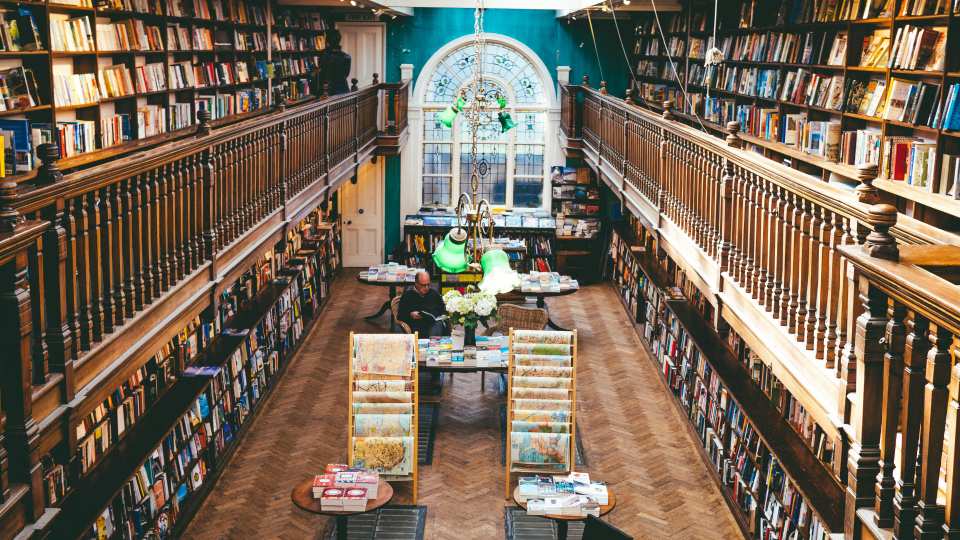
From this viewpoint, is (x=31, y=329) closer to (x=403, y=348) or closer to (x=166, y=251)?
(x=166, y=251)

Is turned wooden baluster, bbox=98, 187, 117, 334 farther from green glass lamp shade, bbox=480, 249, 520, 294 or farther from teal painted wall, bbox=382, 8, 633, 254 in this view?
teal painted wall, bbox=382, 8, 633, 254

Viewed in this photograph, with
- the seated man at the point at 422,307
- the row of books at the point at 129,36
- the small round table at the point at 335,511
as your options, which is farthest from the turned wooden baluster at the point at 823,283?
the seated man at the point at 422,307

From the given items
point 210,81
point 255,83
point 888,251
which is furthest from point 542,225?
point 888,251

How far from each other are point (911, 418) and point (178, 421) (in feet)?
18.2

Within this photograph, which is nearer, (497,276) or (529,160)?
(497,276)

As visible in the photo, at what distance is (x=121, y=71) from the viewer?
8.27 metres

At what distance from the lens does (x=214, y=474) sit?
8188 mm

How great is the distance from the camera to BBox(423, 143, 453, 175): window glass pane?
16562 millimetres

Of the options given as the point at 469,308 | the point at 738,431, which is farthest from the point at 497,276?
the point at 738,431

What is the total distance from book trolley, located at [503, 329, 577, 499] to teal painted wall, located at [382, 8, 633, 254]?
904cm

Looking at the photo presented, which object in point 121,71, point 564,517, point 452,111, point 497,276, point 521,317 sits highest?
point 121,71

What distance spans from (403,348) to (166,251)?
2477mm

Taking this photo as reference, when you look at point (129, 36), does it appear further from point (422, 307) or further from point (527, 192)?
point (527, 192)

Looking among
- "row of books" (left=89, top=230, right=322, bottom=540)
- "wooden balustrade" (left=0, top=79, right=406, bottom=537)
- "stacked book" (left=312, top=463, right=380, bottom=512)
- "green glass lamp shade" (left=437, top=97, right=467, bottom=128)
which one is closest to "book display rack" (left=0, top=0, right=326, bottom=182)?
"wooden balustrade" (left=0, top=79, right=406, bottom=537)
